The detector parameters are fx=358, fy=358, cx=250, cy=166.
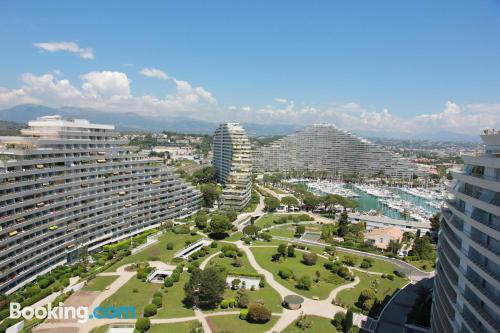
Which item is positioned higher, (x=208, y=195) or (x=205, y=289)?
(x=208, y=195)

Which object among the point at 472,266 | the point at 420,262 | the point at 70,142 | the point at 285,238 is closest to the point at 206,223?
the point at 285,238

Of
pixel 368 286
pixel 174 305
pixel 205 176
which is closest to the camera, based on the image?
pixel 174 305

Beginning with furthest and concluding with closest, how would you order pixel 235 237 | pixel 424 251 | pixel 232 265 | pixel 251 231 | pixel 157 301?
pixel 235 237
pixel 251 231
pixel 424 251
pixel 232 265
pixel 157 301

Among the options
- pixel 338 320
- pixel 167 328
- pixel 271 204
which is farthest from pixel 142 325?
pixel 271 204

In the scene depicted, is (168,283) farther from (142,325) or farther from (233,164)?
(233,164)

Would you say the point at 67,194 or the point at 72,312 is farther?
the point at 67,194

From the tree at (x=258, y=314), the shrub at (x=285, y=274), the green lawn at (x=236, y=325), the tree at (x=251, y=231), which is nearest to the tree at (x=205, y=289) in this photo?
the green lawn at (x=236, y=325)

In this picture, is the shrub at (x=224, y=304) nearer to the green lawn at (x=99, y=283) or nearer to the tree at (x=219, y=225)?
the green lawn at (x=99, y=283)
